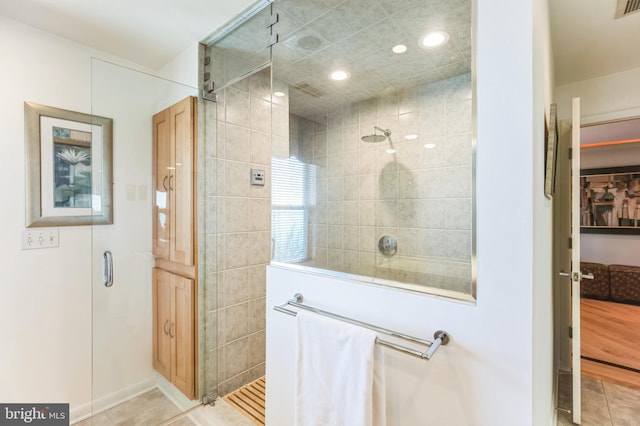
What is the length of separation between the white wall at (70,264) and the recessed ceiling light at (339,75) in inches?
46.9

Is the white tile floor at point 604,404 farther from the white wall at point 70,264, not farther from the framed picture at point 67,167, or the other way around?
the framed picture at point 67,167

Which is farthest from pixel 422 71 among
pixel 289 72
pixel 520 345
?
pixel 520 345

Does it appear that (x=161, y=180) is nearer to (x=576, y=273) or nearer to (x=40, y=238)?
(x=40, y=238)

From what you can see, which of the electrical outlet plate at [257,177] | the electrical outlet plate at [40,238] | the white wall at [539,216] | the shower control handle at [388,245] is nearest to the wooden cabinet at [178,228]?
the electrical outlet plate at [257,177]

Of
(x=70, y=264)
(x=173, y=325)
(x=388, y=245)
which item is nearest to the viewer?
(x=388, y=245)

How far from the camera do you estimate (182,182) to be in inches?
76.2

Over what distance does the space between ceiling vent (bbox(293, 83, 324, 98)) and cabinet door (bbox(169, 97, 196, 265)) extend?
83cm

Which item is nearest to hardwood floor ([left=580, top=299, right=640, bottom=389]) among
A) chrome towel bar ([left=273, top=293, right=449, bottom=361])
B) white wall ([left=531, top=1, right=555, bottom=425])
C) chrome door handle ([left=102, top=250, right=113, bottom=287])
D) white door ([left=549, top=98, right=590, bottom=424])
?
white door ([left=549, top=98, right=590, bottom=424])

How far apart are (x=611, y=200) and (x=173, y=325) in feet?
21.5

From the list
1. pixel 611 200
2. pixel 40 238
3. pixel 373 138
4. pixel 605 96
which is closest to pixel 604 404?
pixel 605 96

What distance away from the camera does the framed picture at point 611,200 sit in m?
4.60

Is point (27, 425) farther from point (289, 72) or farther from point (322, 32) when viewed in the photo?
point (322, 32)

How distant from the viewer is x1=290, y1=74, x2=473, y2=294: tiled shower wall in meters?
1.14

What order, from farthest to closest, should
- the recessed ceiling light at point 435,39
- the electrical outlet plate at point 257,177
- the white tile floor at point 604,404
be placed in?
the electrical outlet plate at point 257,177 < the white tile floor at point 604,404 < the recessed ceiling light at point 435,39
